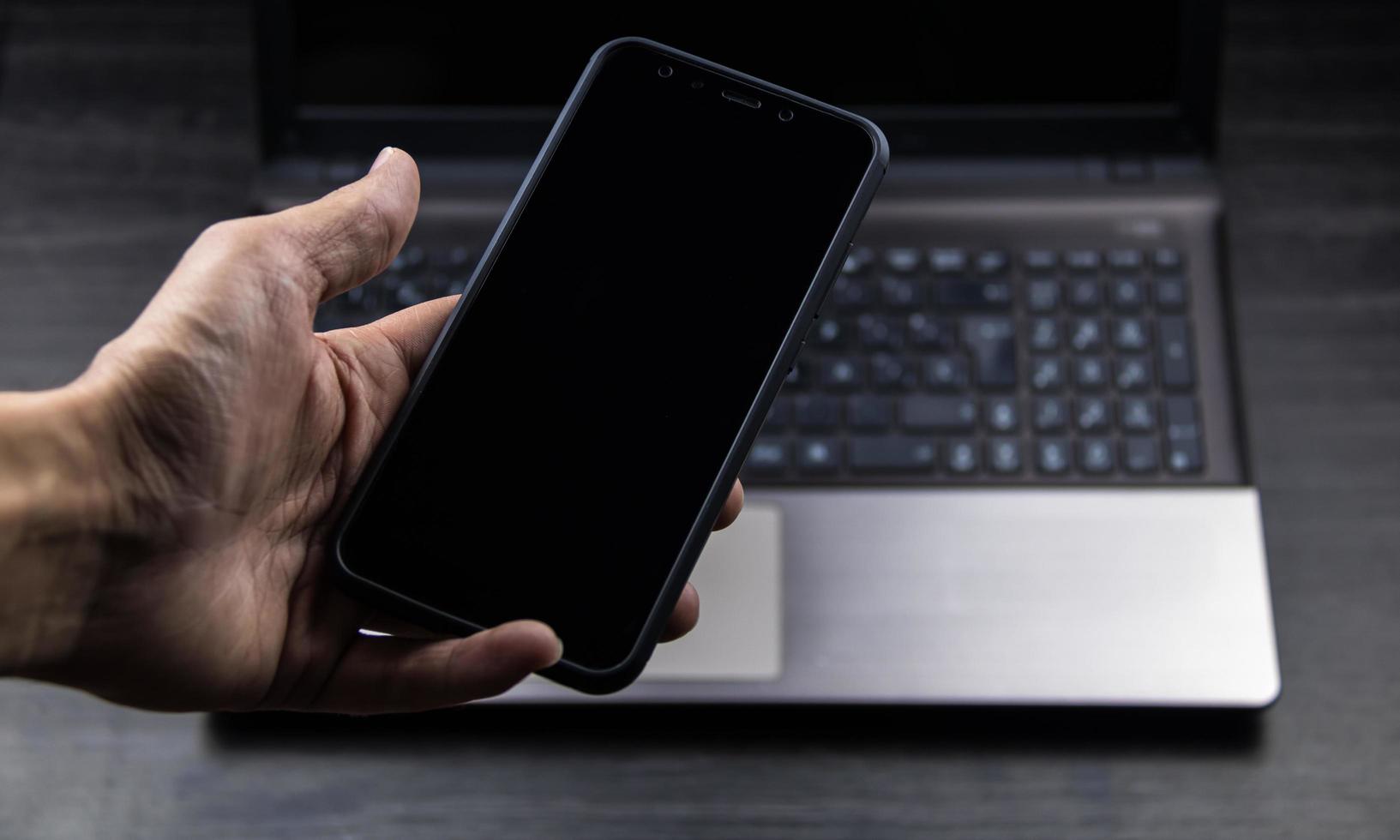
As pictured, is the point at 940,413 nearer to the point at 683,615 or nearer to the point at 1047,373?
the point at 1047,373

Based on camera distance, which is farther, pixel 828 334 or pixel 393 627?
pixel 828 334

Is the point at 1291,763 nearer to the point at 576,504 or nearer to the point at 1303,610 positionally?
the point at 1303,610

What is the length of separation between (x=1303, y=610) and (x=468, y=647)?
34cm

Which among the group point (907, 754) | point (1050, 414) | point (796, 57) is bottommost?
point (907, 754)

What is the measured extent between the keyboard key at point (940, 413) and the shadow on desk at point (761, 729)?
0.12 metres

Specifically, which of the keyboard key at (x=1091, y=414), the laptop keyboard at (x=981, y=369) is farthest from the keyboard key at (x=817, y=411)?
the keyboard key at (x=1091, y=414)

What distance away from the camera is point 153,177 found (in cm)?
54

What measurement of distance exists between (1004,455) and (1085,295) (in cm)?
9

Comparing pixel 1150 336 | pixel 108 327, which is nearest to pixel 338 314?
pixel 108 327

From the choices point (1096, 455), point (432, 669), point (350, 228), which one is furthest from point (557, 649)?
point (1096, 455)

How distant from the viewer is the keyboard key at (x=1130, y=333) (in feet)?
1.52

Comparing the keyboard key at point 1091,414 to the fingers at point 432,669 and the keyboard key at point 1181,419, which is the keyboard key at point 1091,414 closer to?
the keyboard key at point 1181,419

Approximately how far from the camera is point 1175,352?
458 mm

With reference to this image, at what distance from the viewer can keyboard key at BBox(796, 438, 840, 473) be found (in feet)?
1.49
